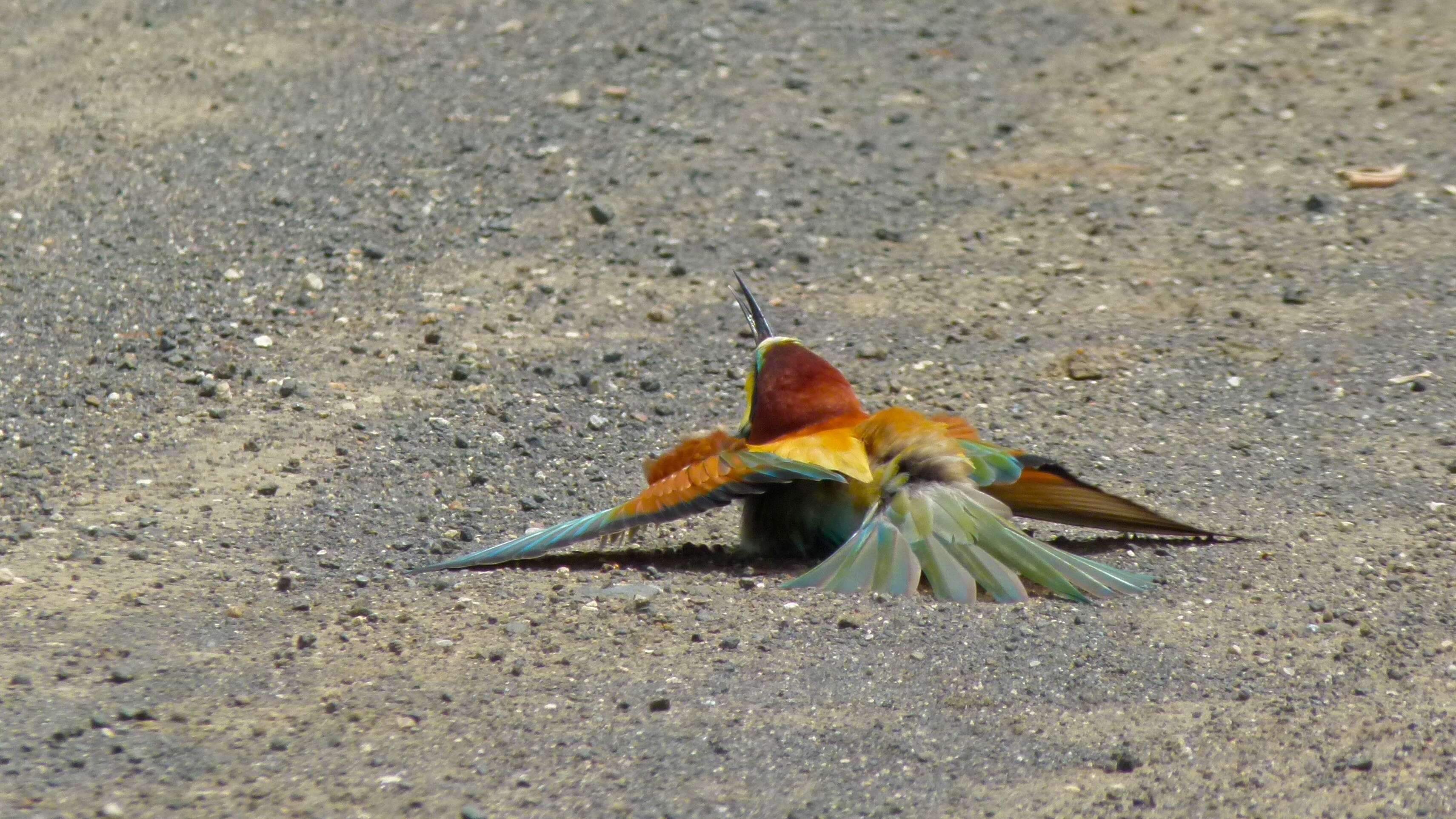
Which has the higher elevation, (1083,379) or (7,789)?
(7,789)

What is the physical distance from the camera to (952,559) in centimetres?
361

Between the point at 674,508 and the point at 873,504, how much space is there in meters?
0.46

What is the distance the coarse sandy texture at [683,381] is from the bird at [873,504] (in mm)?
78

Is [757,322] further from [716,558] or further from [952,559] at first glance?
[952,559]

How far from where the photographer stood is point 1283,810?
2.82 m

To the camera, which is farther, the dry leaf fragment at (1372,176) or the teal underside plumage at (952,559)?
the dry leaf fragment at (1372,176)

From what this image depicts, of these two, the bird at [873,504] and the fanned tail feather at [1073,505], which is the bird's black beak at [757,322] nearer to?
the bird at [873,504]

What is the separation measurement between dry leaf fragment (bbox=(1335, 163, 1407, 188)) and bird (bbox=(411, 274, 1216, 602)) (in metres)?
2.88

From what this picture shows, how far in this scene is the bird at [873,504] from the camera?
360 cm

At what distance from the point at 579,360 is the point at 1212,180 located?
273 cm

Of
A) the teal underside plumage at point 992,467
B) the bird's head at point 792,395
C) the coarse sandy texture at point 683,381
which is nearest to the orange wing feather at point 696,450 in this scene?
the bird's head at point 792,395

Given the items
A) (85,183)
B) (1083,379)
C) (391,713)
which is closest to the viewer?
(391,713)

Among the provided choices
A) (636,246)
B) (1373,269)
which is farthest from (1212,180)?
(636,246)

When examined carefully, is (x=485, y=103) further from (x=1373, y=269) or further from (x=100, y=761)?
(x=100, y=761)
